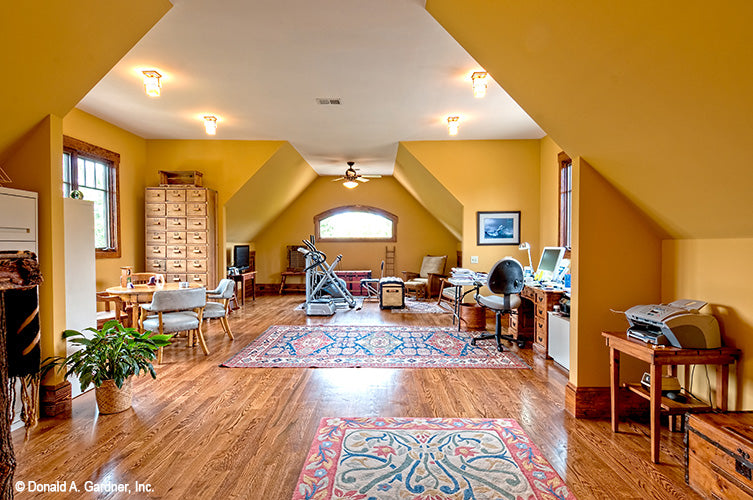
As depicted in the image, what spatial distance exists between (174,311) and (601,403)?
4313mm

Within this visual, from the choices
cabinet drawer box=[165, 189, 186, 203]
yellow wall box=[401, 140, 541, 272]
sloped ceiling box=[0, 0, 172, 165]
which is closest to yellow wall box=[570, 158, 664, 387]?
sloped ceiling box=[0, 0, 172, 165]

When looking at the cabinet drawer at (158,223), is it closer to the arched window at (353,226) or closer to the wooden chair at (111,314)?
the wooden chair at (111,314)

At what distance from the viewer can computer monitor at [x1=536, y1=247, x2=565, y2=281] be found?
4855mm

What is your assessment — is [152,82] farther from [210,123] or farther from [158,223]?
[158,223]

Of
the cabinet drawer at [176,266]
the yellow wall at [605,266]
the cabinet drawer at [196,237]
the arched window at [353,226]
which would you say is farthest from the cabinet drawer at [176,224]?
the yellow wall at [605,266]

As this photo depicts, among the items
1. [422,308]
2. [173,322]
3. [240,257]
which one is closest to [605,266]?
[173,322]

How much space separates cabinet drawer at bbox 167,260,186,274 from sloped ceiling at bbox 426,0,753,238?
551cm

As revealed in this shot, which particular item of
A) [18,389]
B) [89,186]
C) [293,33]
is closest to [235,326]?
[89,186]

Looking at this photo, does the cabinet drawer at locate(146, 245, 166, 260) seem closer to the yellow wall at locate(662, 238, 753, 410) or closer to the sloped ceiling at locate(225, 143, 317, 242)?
the sloped ceiling at locate(225, 143, 317, 242)

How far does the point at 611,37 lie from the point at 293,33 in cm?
248

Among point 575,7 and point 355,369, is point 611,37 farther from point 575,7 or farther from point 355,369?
point 355,369

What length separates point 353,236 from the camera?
1064 cm

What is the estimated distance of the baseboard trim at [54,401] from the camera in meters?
2.97

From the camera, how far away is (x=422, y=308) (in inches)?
307
